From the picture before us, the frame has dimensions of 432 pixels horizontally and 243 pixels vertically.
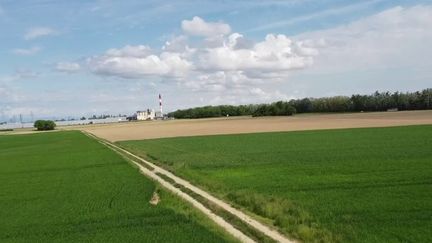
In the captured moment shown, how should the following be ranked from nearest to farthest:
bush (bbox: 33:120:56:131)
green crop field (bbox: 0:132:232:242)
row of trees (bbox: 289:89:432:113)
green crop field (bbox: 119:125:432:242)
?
1. green crop field (bbox: 119:125:432:242)
2. green crop field (bbox: 0:132:232:242)
3. row of trees (bbox: 289:89:432:113)
4. bush (bbox: 33:120:56:131)

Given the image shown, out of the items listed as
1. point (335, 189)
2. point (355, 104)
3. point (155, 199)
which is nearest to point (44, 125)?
point (355, 104)

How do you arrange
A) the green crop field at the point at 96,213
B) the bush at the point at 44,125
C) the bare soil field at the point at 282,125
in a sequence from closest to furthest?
the green crop field at the point at 96,213, the bare soil field at the point at 282,125, the bush at the point at 44,125

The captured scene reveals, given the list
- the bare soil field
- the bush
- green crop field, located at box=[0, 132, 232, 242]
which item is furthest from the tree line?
green crop field, located at box=[0, 132, 232, 242]

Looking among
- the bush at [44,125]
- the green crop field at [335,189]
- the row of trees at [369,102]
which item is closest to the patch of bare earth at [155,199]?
the green crop field at [335,189]

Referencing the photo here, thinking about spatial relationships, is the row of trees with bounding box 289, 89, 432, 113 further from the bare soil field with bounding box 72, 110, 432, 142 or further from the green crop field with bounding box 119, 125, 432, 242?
the green crop field with bounding box 119, 125, 432, 242

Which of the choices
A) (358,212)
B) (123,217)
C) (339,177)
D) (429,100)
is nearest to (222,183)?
(339,177)

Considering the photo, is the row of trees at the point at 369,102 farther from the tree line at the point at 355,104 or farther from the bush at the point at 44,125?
the bush at the point at 44,125

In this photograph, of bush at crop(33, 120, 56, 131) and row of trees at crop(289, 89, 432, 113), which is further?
bush at crop(33, 120, 56, 131)

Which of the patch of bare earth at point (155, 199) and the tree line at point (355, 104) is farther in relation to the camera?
the tree line at point (355, 104)

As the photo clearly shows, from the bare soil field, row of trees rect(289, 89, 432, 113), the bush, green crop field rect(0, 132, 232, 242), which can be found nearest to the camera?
green crop field rect(0, 132, 232, 242)
